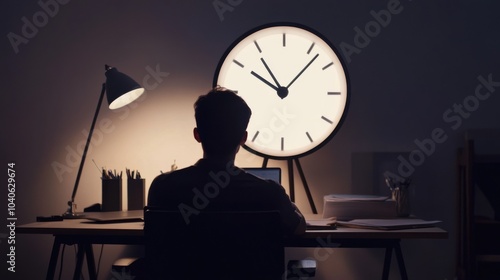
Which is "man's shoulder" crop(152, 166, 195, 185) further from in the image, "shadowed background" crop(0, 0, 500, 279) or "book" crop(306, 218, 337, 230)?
"shadowed background" crop(0, 0, 500, 279)

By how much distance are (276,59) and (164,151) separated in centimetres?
66

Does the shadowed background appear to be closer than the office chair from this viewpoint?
No

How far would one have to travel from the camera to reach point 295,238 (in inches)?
62.1

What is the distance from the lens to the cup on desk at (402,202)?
201 centimetres
